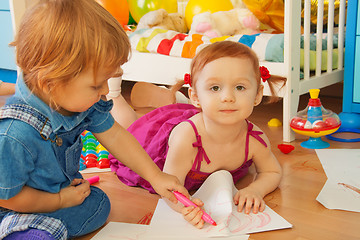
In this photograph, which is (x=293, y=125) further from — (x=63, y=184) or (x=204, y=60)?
(x=63, y=184)

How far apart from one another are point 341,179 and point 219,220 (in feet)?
1.33

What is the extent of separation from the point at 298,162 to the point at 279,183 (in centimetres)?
18

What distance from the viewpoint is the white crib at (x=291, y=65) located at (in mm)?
1489

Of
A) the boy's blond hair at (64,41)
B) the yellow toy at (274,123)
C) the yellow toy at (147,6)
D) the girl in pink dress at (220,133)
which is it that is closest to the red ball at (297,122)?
the yellow toy at (274,123)

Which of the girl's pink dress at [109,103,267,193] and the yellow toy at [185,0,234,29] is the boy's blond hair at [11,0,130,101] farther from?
the yellow toy at [185,0,234,29]

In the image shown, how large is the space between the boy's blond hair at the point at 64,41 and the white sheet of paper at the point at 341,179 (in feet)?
→ 1.91

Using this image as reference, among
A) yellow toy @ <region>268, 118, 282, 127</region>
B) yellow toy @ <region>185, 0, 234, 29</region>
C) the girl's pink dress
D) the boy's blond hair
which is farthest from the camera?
yellow toy @ <region>185, 0, 234, 29</region>

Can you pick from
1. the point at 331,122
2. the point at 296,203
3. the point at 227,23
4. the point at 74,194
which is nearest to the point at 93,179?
the point at 74,194

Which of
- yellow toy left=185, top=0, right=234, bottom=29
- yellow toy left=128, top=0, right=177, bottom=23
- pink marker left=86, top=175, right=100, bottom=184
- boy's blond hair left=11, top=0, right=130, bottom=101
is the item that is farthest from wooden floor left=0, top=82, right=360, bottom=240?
yellow toy left=128, top=0, right=177, bottom=23

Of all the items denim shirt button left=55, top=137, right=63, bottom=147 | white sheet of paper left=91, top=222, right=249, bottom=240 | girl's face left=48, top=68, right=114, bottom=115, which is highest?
girl's face left=48, top=68, right=114, bottom=115

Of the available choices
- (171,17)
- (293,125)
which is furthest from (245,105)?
(171,17)

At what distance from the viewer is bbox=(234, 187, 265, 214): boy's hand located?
1008 millimetres

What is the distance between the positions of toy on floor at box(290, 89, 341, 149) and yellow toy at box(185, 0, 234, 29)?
0.72 m

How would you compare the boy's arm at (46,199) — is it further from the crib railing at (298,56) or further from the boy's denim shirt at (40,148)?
the crib railing at (298,56)
